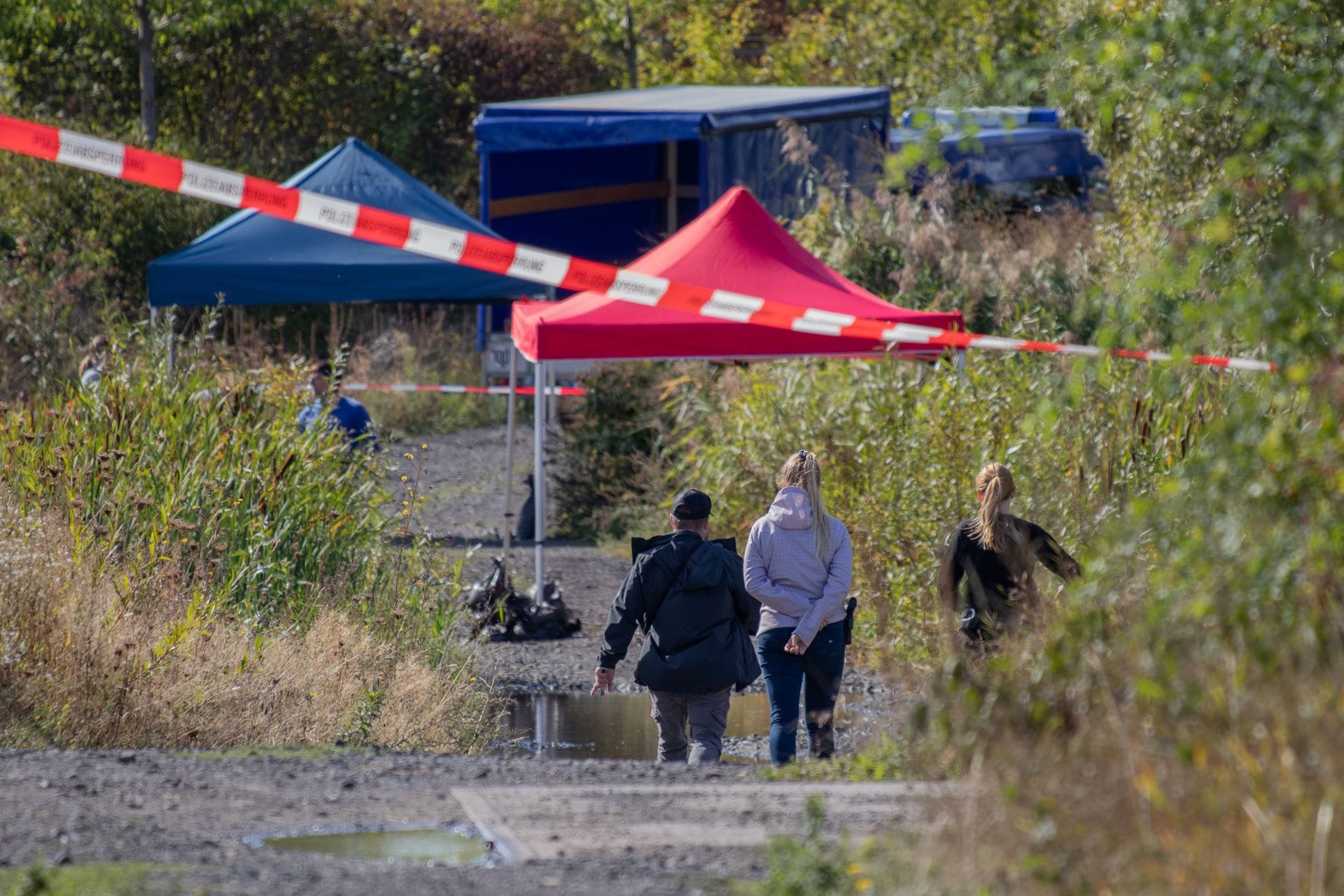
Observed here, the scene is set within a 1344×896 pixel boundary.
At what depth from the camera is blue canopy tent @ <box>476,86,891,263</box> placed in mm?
15750

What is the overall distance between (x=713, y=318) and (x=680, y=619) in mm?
3171

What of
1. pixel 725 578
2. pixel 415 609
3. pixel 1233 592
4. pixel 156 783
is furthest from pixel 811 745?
pixel 1233 592

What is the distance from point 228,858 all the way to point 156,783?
1078mm

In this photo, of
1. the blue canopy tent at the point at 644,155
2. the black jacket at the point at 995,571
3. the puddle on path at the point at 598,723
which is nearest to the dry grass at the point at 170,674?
the puddle on path at the point at 598,723

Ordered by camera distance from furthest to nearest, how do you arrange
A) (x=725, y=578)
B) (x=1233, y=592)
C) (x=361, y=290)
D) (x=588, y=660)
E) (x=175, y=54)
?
(x=175, y=54), (x=361, y=290), (x=588, y=660), (x=725, y=578), (x=1233, y=592)

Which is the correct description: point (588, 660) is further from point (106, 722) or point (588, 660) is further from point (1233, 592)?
point (1233, 592)

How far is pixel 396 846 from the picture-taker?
15.4 feet

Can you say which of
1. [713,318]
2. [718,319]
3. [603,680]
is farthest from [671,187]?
[603,680]

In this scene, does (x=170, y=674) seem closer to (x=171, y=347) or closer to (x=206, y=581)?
(x=206, y=581)

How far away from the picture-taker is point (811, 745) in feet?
22.9

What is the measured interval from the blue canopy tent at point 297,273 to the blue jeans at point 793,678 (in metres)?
6.23

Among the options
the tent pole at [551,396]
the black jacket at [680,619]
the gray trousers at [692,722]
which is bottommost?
Answer: the gray trousers at [692,722]

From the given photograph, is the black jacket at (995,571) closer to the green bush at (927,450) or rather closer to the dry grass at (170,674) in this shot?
the green bush at (927,450)

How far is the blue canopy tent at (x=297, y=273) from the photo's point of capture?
1206cm
